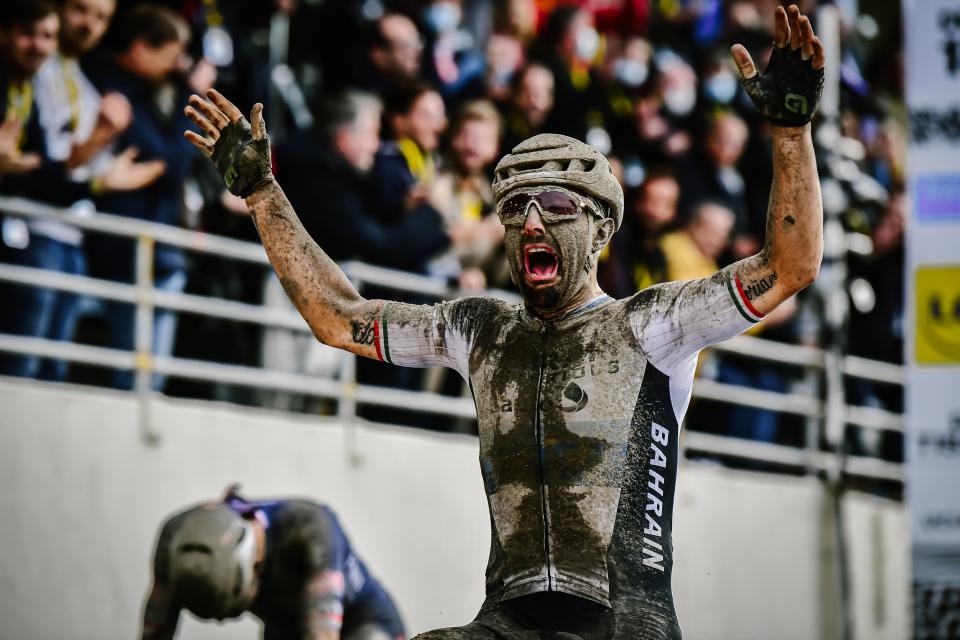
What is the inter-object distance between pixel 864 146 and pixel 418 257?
215 inches

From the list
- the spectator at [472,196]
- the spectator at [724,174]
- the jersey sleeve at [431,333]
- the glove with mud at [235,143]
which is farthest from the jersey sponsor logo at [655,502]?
the spectator at [724,174]

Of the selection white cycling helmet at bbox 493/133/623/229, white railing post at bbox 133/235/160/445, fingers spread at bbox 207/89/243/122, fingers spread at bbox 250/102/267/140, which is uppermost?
white railing post at bbox 133/235/160/445

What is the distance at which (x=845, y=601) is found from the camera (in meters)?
12.7

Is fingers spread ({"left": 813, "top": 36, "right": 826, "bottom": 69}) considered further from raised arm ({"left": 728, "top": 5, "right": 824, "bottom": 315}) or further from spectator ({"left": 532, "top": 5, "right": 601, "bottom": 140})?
spectator ({"left": 532, "top": 5, "right": 601, "bottom": 140})

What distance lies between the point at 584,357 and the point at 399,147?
523cm

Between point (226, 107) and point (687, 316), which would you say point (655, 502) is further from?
point (226, 107)

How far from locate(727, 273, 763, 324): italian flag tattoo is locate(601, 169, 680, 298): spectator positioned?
20.2 ft

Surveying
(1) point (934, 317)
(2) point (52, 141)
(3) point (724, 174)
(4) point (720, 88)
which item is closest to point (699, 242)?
(3) point (724, 174)

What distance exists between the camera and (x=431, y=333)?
5016mm

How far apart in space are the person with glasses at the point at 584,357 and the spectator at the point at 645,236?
585cm

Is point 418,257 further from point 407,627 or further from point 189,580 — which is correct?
point 189,580

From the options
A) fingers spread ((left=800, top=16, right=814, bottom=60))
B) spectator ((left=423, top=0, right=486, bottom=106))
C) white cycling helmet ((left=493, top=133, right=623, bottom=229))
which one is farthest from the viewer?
spectator ((left=423, top=0, right=486, bottom=106))

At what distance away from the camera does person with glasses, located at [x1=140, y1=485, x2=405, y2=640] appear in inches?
294

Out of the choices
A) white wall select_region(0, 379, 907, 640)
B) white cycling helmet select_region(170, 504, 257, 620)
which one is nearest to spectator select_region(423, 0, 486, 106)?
white wall select_region(0, 379, 907, 640)
